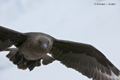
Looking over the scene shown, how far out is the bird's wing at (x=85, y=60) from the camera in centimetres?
666

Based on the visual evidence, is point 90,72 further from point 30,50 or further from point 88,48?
point 30,50

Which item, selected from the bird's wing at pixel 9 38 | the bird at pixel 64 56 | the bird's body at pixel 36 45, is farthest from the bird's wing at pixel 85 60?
the bird's wing at pixel 9 38

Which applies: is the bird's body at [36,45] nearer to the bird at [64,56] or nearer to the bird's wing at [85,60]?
the bird at [64,56]

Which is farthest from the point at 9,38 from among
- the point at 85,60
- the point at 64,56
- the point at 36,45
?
the point at 85,60

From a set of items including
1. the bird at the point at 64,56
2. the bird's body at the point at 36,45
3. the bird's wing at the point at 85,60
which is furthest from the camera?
the bird's wing at the point at 85,60

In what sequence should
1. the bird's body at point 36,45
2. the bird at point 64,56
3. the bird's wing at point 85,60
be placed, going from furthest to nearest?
the bird's wing at point 85,60 → the bird at point 64,56 → the bird's body at point 36,45

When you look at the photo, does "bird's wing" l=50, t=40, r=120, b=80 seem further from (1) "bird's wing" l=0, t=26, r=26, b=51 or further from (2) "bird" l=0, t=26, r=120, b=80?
(1) "bird's wing" l=0, t=26, r=26, b=51

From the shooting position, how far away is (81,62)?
6859mm

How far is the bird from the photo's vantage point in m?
6.14

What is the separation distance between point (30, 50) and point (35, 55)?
0.23m

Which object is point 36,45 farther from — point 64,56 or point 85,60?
point 85,60

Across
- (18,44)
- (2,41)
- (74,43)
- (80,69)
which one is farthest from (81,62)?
(2,41)

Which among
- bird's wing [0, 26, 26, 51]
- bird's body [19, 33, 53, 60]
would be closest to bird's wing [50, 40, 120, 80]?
bird's body [19, 33, 53, 60]

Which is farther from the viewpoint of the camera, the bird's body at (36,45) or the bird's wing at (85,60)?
the bird's wing at (85,60)
